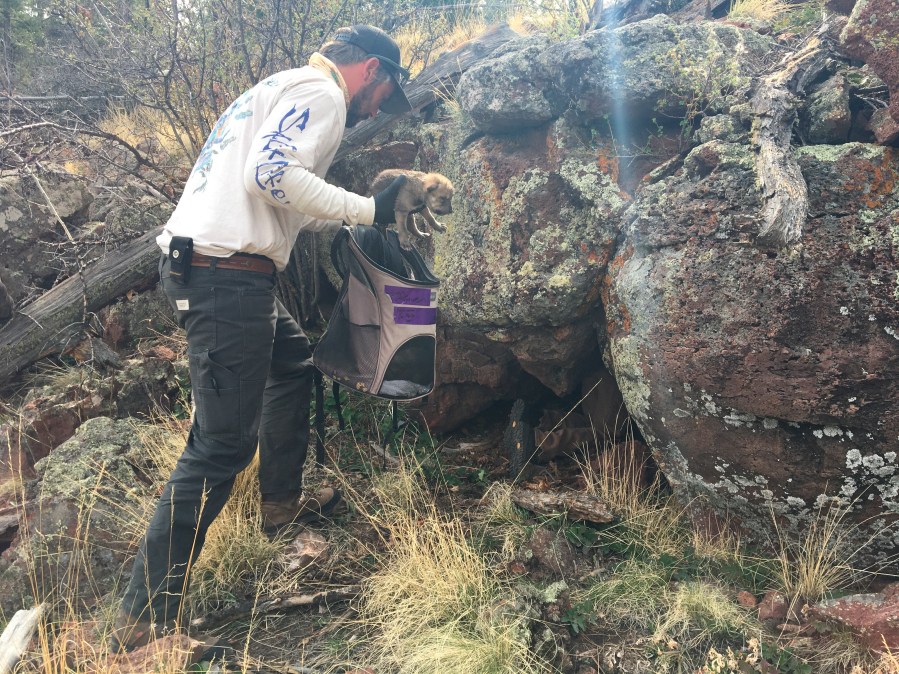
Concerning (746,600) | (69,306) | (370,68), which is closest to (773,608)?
(746,600)

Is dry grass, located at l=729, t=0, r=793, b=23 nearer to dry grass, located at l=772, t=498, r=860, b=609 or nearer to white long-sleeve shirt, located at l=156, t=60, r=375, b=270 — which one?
white long-sleeve shirt, located at l=156, t=60, r=375, b=270

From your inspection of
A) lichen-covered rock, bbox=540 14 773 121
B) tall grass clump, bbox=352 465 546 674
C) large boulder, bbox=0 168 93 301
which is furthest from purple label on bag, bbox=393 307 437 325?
large boulder, bbox=0 168 93 301

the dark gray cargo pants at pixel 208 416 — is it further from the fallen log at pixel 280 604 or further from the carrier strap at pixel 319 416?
the carrier strap at pixel 319 416

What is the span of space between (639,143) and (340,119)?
168 centimetres

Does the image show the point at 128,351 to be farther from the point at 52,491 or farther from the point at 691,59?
the point at 691,59

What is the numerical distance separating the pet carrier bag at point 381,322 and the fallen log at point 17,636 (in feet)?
5.31

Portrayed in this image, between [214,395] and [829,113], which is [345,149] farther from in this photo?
[829,113]

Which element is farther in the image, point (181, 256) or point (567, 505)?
point (567, 505)

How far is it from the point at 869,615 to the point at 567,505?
1.28 metres

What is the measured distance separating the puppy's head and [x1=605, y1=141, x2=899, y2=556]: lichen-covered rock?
3.04 feet

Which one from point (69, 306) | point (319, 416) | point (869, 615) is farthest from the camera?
point (69, 306)

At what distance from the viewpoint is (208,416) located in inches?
94.9

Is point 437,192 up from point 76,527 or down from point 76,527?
up

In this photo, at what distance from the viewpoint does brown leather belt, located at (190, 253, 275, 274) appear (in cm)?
239
